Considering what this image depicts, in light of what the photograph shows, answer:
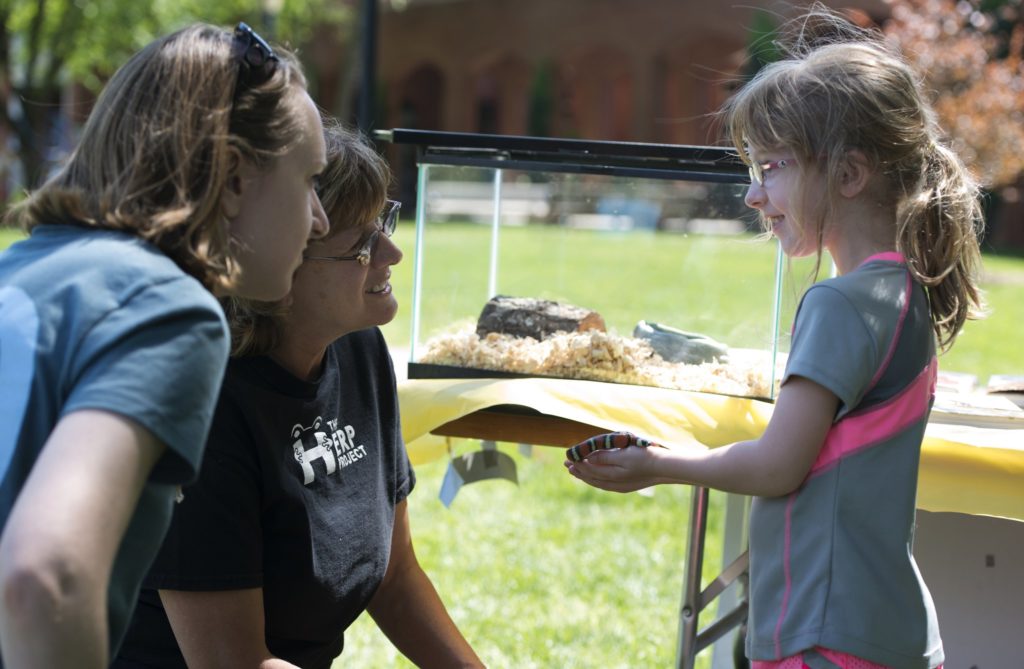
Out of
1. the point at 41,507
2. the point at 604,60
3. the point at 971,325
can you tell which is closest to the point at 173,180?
the point at 41,507

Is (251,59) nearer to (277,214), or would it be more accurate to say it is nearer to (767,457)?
(277,214)

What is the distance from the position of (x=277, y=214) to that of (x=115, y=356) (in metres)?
0.35

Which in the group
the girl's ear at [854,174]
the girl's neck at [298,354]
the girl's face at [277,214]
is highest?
the girl's ear at [854,174]

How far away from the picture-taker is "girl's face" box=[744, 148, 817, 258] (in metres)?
1.81

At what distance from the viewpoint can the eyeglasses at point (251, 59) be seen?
4.31 ft

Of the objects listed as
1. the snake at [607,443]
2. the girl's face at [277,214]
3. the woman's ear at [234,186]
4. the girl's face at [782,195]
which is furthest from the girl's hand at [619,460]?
the woman's ear at [234,186]

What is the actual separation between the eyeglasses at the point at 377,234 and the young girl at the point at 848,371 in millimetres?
606

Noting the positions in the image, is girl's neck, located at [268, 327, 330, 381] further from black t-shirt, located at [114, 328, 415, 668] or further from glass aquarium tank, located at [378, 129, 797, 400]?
glass aquarium tank, located at [378, 129, 797, 400]

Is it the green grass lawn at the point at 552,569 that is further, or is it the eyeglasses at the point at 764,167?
the green grass lawn at the point at 552,569

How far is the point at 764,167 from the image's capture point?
186cm

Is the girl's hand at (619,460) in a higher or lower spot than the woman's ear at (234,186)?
lower

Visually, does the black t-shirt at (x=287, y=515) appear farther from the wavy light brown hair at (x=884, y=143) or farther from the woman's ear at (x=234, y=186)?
the wavy light brown hair at (x=884, y=143)

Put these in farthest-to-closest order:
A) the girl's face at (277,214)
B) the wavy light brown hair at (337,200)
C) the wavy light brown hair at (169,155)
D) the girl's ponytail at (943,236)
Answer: the wavy light brown hair at (337,200) → the girl's ponytail at (943,236) → the girl's face at (277,214) → the wavy light brown hair at (169,155)

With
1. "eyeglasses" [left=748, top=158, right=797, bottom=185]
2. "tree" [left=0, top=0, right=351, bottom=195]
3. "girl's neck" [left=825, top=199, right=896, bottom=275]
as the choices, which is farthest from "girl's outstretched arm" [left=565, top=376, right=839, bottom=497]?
"tree" [left=0, top=0, right=351, bottom=195]
